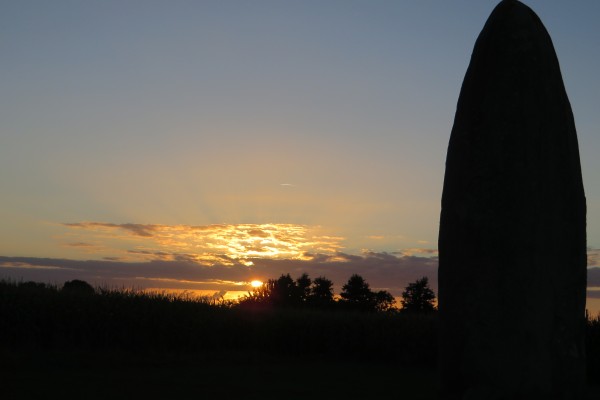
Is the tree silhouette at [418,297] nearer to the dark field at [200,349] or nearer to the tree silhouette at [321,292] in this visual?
the tree silhouette at [321,292]

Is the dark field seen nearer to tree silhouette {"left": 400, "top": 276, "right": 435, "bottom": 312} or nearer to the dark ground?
the dark ground

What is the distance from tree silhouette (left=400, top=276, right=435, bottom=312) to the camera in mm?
37969

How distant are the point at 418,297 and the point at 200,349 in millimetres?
18205

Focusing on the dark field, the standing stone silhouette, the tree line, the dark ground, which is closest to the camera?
the standing stone silhouette

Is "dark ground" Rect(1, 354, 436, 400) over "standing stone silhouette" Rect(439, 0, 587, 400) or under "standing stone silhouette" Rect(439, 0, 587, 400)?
under

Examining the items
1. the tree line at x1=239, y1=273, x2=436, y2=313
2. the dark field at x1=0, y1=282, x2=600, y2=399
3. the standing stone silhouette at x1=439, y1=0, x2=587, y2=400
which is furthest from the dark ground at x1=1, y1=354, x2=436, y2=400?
the tree line at x1=239, y1=273, x2=436, y2=313

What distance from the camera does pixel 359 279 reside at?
3891 centimetres

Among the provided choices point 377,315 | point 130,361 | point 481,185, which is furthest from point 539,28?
point 377,315

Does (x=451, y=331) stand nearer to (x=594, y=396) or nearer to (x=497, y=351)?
(x=497, y=351)

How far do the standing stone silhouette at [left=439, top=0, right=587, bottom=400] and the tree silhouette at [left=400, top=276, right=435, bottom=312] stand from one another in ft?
98.4

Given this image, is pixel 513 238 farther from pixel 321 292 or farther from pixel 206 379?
pixel 321 292

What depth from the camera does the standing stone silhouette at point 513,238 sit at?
25.6ft

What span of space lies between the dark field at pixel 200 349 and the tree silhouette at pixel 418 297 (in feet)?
43.3

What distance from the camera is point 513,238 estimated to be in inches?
312
